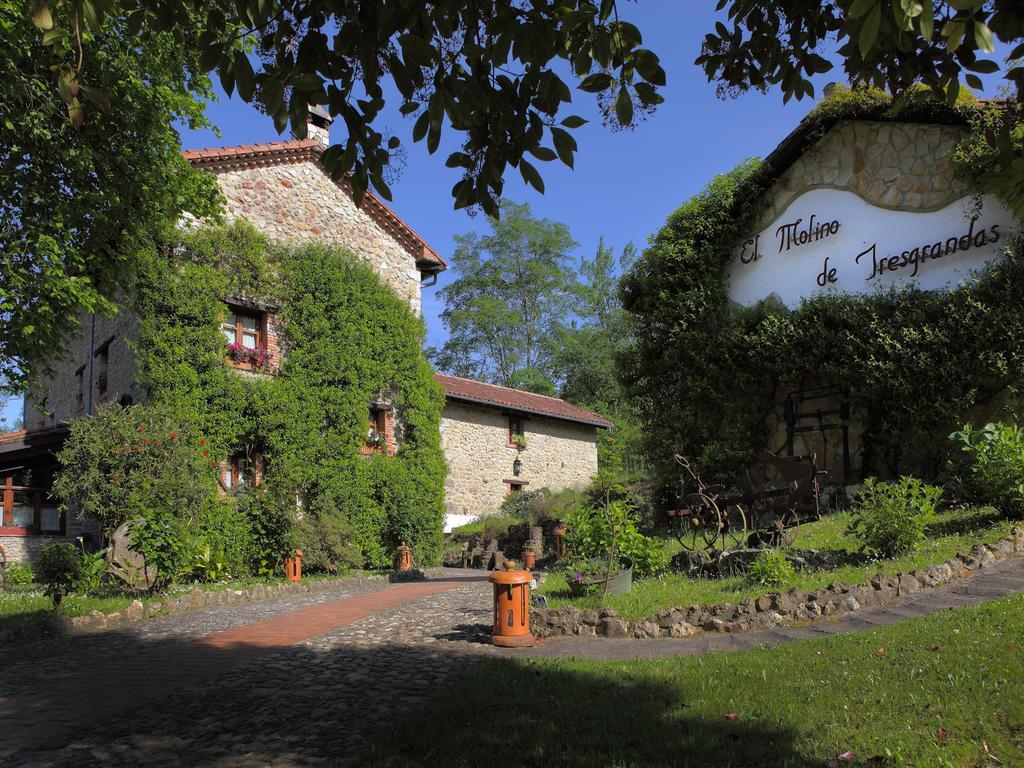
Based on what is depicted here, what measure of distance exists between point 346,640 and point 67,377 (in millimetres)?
17497

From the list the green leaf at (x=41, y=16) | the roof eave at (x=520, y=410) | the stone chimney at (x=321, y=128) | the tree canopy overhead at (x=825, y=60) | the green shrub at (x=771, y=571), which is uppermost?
the stone chimney at (x=321, y=128)

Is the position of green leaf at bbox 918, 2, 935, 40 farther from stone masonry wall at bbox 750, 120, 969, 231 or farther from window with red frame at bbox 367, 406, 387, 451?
window with red frame at bbox 367, 406, 387, 451

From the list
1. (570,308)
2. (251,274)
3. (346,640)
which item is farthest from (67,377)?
(570,308)

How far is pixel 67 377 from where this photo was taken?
20031 mm

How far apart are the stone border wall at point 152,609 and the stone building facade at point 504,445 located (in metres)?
10.1

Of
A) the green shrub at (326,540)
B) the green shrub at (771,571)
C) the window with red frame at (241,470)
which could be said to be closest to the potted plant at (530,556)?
the green shrub at (326,540)

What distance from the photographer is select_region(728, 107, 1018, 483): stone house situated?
489 inches

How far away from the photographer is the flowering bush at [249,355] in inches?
559

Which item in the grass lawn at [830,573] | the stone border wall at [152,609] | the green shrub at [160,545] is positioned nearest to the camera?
the grass lawn at [830,573]

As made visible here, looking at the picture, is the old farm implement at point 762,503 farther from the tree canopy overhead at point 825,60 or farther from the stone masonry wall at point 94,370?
the stone masonry wall at point 94,370

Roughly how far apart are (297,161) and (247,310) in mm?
3983

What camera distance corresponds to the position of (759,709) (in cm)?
395

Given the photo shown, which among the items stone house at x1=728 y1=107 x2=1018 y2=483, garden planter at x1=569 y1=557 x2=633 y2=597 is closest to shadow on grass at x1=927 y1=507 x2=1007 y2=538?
garden planter at x1=569 y1=557 x2=633 y2=597

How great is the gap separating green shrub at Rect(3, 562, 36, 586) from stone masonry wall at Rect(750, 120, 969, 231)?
1705cm
